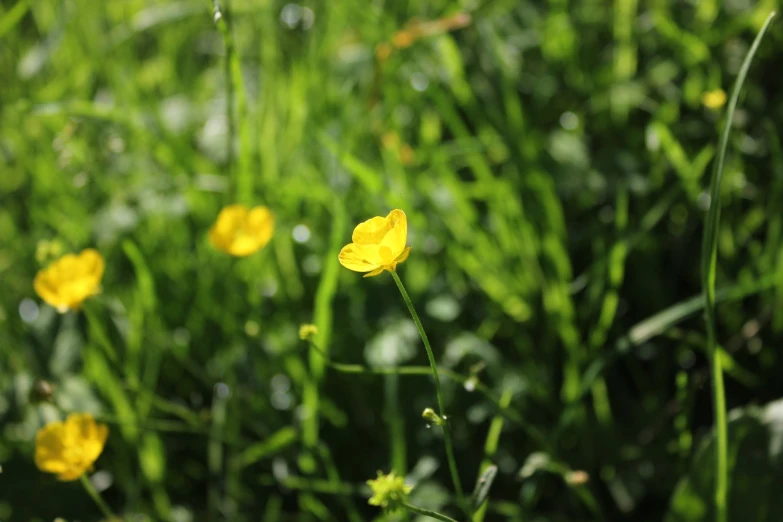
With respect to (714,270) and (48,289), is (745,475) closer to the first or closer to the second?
(714,270)

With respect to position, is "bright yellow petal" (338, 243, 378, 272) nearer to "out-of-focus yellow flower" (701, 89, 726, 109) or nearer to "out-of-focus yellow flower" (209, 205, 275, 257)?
"out-of-focus yellow flower" (209, 205, 275, 257)

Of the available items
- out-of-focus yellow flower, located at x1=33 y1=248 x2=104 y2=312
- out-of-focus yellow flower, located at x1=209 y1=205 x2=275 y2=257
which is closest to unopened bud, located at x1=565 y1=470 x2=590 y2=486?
out-of-focus yellow flower, located at x1=209 y1=205 x2=275 y2=257

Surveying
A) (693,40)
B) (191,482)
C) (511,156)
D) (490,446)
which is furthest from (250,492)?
(693,40)

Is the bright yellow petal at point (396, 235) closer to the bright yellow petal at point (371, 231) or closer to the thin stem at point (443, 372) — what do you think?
the bright yellow petal at point (371, 231)

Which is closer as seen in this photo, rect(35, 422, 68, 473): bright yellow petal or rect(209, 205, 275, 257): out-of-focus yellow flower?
rect(35, 422, 68, 473): bright yellow petal

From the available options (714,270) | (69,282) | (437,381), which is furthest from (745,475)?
(69,282)
